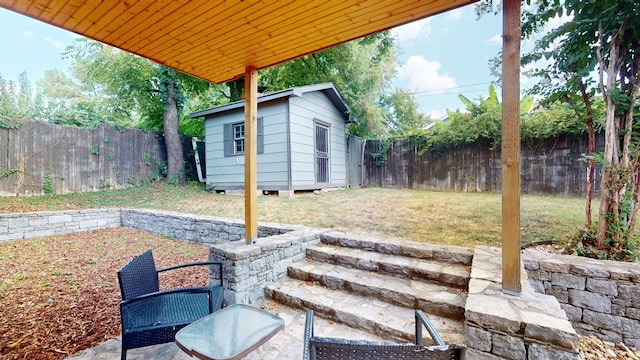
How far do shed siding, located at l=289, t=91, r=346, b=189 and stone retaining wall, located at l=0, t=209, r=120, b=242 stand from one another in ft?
15.8

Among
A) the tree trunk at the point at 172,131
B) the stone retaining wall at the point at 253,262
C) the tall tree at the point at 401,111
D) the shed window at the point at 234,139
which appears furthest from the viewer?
the tall tree at the point at 401,111

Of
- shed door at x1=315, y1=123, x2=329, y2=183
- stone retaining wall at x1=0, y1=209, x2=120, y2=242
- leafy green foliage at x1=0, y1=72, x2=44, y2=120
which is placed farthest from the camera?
shed door at x1=315, y1=123, x2=329, y2=183

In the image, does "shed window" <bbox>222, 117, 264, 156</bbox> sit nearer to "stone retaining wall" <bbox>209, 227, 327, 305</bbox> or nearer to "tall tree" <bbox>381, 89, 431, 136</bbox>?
"stone retaining wall" <bbox>209, 227, 327, 305</bbox>

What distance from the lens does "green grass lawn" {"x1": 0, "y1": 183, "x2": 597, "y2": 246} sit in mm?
4057

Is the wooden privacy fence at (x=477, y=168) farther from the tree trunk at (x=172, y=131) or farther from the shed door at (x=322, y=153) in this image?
the tree trunk at (x=172, y=131)

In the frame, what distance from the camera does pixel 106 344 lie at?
2105 mm

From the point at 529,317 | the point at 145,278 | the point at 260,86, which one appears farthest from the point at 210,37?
the point at 260,86

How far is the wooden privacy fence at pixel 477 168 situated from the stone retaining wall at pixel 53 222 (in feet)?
30.2

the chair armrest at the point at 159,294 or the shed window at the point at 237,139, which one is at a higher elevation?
the shed window at the point at 237,139

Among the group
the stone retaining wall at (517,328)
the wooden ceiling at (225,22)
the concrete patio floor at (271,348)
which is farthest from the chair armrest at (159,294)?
the wooden ceiling at (225,22)

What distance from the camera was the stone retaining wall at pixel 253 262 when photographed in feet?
8.87

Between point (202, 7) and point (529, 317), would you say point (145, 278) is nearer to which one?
point (202, 7)

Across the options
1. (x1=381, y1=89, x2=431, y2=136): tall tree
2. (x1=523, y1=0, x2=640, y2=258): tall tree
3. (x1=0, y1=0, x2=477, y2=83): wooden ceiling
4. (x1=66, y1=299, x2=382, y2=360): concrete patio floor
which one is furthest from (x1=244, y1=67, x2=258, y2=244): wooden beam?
(x1=381, y1=89, x2=431, y2=136): tall tree

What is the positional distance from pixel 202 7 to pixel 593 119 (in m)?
4.67
